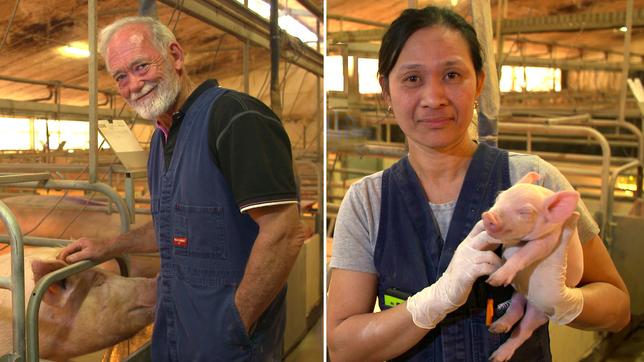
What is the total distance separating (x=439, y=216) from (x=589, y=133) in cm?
30

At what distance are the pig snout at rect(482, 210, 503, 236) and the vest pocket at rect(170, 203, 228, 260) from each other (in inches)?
19.7

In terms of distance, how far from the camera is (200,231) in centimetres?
88

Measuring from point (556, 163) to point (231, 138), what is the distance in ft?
1.61

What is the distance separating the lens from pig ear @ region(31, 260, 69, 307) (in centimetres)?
109

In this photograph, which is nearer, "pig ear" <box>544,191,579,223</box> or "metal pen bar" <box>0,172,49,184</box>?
"pig ear" <box>544,191,579,223</box>

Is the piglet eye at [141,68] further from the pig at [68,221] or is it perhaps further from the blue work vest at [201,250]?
the pig at [68,221]

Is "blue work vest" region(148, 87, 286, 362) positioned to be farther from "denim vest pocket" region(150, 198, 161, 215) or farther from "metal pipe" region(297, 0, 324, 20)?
"metal pipe" region(297, 0, 324, 20)

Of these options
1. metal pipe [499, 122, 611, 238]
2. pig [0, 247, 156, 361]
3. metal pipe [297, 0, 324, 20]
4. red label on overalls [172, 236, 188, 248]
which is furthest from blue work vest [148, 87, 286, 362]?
metal pipe [499, 122, 611, 238]

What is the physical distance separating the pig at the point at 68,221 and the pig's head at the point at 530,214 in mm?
875

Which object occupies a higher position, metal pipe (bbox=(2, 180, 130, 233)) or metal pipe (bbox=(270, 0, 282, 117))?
metal pipe (bbox=(270, 0, 282, 117))

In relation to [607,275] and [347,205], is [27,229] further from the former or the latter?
[607,275]

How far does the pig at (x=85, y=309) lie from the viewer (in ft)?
3.94

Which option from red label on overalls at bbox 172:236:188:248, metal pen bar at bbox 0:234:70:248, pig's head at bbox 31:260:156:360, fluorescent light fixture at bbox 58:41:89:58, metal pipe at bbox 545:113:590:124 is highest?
fluorescent light fixture at bbox 58:41:89:58

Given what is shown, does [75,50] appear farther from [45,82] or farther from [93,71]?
[93,71]
